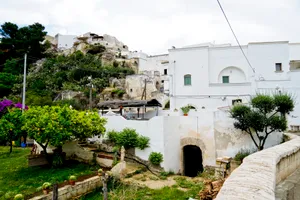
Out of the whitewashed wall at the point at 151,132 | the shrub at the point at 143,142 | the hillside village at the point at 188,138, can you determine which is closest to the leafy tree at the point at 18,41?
the hillside village at the point at 188,138

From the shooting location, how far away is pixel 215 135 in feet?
42.5

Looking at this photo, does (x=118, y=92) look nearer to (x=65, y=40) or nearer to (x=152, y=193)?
(x=152, y=193)

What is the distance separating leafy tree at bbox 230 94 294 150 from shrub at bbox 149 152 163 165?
4.68 m

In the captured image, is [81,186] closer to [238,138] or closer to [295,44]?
[238,138]

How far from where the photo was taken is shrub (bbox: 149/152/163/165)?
1217cm

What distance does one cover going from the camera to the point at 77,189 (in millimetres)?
8555

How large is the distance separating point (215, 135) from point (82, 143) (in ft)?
29.2

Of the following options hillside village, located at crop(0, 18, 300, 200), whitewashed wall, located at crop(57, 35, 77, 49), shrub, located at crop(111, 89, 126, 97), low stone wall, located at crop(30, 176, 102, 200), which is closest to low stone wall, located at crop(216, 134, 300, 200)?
hillside village, located at crop(0, 18, 300, 200)

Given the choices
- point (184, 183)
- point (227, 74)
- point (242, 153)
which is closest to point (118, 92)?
point (227, 74)

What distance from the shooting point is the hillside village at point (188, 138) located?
458cm

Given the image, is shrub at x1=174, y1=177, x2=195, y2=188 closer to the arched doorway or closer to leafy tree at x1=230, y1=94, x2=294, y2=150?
the arched doorway

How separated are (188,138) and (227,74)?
9639mm

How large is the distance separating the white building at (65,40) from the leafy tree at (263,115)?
2371 inches

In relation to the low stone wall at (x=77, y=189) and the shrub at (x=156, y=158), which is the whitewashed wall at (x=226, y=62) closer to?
the shrub at (x=156, y=158)
